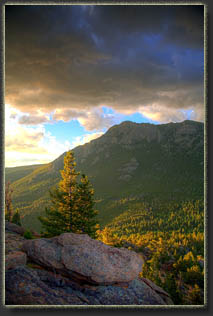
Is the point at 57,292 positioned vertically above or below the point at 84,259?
below

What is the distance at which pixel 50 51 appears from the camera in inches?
399

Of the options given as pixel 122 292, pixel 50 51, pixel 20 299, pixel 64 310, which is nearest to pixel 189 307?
pixel 122 292

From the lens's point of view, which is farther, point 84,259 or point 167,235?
point 167,235

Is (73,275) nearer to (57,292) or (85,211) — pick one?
(57,292)

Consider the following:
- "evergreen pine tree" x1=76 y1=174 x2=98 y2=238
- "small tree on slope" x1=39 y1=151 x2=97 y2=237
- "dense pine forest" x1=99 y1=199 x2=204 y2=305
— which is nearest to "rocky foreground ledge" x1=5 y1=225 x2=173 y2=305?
"small tree on slope" x1=39 y1=151 x2=97 y2=237

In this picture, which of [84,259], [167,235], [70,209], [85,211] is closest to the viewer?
[84,259]

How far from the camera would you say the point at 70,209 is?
783 inches

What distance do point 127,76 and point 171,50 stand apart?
2.72 meters

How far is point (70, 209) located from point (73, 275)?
1214cm

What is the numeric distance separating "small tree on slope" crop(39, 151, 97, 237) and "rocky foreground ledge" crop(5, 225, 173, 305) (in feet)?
33.4

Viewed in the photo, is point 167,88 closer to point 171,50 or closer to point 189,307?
point 171,50

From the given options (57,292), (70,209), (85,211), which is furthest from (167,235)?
(57,292)

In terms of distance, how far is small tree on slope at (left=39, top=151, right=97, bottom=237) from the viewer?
1914 centimetres

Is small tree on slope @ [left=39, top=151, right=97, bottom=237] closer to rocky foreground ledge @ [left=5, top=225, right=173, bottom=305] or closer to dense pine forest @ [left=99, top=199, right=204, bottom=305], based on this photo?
rocky foreground ledge @ [left=5, top=225, right=173, bottom=305]
